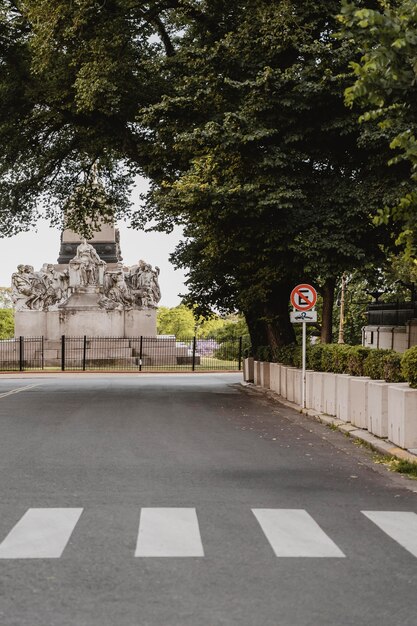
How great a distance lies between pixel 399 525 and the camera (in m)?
8.25

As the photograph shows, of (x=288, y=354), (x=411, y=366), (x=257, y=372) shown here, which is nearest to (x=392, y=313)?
(x=257, y=372)

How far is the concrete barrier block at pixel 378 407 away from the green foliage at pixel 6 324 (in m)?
112

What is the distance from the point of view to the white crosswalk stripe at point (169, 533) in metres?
7.00

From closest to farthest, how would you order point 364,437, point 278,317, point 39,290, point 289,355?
point 364,437 < point 289,355 < point 278,317 < point 39,290

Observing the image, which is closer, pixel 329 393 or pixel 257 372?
pixel 329 393

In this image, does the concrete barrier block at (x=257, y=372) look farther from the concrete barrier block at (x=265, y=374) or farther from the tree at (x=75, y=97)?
the tree at (x=75, y=97)

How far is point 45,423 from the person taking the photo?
1758cm

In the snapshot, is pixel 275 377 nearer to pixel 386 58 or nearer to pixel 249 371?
pixel 249 371

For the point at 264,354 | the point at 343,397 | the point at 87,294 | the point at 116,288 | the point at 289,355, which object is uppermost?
the point at 116,288

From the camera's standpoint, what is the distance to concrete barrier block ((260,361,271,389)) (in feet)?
108

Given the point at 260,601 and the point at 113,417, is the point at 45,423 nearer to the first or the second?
the point at 113,417

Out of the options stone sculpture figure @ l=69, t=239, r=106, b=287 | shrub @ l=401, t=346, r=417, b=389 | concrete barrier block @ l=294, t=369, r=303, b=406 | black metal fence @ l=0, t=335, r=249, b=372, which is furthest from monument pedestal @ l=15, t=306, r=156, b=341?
shrub @ l=401, t=346, r=417, b=389

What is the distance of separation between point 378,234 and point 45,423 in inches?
421

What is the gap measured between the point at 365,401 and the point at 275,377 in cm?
1329
